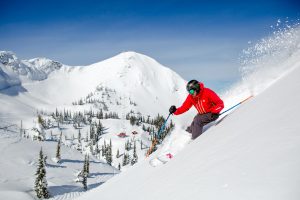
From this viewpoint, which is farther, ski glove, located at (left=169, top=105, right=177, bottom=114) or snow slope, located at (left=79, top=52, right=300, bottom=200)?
ski glove, located at (left=169, top=105, right=177, bottom=114)

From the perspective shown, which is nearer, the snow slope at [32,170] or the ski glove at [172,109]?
the ski glove at [172,109]

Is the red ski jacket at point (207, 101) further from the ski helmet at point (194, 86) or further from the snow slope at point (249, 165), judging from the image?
the snow slope at point (249, 165)

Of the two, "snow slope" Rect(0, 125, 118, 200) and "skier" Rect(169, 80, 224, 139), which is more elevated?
"skier" Rect(169, 80, 224, 139)

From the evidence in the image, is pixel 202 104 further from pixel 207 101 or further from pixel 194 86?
pixel 194 86

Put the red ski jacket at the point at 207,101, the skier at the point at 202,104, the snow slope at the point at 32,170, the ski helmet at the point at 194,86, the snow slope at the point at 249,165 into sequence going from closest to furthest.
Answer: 1. the snow slope at the point at 249,165
2. the red ski jacket at the point at 207,101
3. the skier at the point at 202,104
4. the ski helmet at the point at 194,86
5. the snow slope at the point at 32,170

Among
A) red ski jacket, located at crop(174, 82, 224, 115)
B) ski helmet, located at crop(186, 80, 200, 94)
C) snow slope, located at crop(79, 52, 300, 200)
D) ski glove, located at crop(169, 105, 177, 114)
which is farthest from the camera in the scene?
ski glove, located at crop(169, 105, 177, 114)

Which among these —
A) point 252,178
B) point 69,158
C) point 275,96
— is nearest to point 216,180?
point 252,178

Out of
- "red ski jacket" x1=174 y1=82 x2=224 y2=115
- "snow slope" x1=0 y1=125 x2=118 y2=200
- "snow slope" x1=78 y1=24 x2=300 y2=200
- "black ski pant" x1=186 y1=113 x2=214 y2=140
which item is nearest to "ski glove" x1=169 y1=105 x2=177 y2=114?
"red ski jacket" x1=174 y1=82 x2=224 y2=115

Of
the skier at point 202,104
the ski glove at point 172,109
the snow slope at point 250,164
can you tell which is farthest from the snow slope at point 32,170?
the snow slope at point 250,164

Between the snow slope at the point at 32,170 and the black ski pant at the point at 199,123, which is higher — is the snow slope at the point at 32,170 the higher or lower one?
the lower one

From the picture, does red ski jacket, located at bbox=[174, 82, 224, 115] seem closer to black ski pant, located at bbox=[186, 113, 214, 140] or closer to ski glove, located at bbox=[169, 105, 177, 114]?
black ski pant, located at bbox=[186, 113, 214, 140]

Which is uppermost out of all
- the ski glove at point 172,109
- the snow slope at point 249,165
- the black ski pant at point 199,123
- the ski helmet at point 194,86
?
the ski helmet at point 194,86

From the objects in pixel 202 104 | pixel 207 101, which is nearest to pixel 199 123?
pixel 202 104

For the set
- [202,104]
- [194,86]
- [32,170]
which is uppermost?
[194,86]
